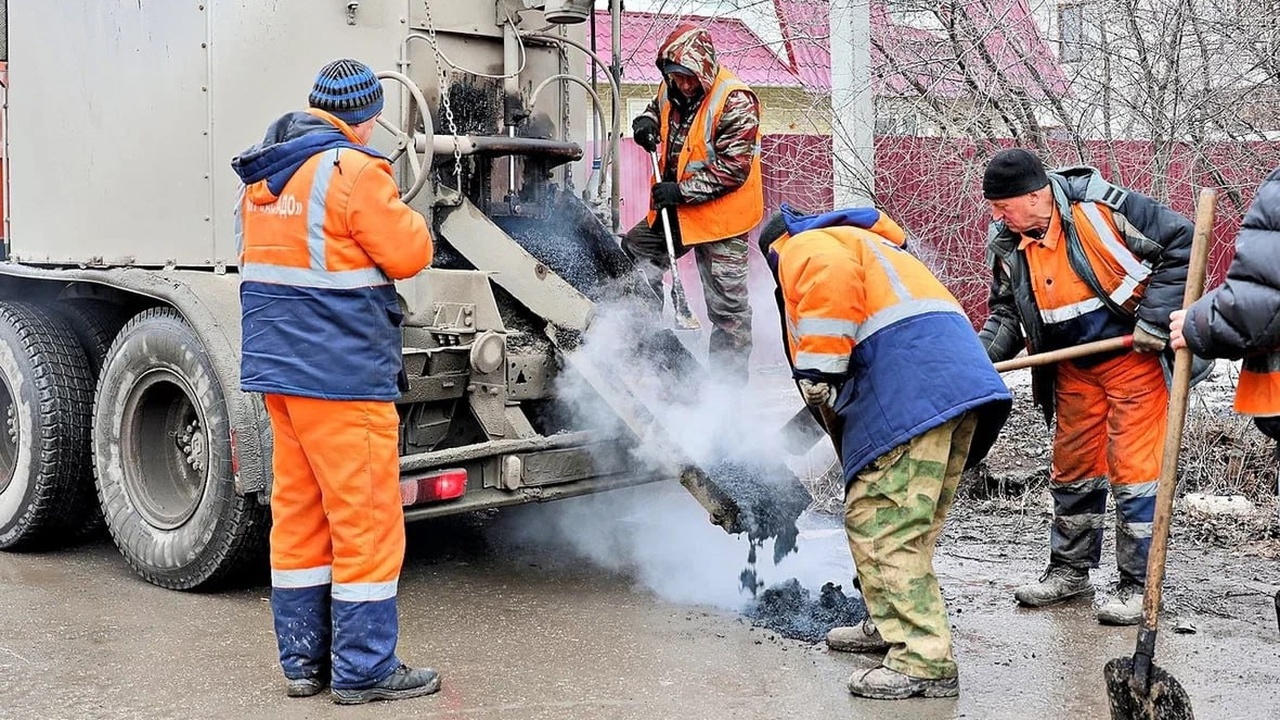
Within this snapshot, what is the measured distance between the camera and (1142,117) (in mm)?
7141

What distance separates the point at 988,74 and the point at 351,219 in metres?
4.43

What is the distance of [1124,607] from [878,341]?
5.06ft

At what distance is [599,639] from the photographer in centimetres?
478

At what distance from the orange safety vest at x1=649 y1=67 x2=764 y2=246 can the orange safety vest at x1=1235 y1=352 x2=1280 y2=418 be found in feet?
8.62

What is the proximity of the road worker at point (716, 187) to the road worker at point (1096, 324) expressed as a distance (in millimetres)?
1248

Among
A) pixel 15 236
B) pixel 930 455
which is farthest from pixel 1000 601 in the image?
pixel 15 236

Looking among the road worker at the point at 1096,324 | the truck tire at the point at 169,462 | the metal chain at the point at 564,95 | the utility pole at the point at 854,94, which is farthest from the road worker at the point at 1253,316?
the utility pole at the point at 854,94

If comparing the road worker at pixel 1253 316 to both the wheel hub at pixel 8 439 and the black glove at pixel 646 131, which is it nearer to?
the black glove at pixel 646 131

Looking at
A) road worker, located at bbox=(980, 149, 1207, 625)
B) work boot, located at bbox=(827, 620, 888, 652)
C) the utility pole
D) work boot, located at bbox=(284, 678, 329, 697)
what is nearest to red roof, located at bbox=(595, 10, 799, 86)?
the utility pole

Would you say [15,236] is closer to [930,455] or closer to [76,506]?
[76,506]

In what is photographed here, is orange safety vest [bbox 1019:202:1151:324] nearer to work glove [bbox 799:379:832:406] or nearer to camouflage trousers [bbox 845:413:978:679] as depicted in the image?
camouflage trousers [bbox 845:413:978:679]

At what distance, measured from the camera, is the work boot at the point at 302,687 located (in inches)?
166

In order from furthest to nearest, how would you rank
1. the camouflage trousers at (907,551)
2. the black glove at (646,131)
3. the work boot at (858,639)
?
1. the black glove at (646,131)
2. the work boot at (858,639)
3. the camouflage trousers at (907,551)

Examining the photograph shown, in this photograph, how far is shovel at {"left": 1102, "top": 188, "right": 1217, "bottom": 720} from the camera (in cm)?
363
